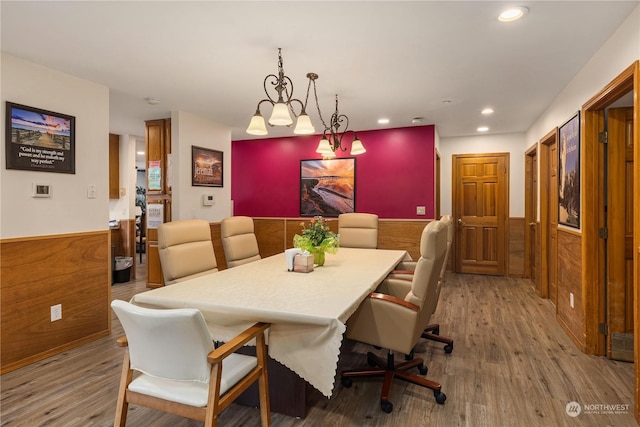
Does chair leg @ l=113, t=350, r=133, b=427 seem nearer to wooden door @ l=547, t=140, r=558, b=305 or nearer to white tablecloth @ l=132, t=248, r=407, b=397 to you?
white tablecloth @ l=132, t=248, r=407, b=397

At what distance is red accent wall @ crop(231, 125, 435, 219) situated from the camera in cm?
538

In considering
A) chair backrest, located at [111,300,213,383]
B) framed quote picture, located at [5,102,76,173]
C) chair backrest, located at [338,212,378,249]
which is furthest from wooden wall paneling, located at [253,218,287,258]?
chair backrest, located at [111,300,213,383]

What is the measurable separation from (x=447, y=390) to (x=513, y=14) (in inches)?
92.5

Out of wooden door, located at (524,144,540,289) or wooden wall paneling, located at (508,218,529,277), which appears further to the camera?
wooden wall paneling, located at (508,218,529,277)

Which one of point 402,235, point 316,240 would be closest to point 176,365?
point 316,240

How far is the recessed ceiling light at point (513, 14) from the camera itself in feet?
6.89

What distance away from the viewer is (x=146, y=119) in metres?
4.96

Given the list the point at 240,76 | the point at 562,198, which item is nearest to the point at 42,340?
the point at 240,76

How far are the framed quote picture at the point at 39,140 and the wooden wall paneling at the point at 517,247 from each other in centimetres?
599

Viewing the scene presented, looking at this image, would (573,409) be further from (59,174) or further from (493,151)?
(493,151)

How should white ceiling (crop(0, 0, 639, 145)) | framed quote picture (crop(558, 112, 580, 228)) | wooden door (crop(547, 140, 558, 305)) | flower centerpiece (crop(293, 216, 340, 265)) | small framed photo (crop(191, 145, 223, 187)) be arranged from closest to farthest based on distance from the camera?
white ceiling (crop(0, 0, 639, 145))
flower centerpiece (crop(293, 216, 340, 265))
framed quote picture (crop(558, 112, 580, 228))
wooden door (crop(547, 140, 558, 305))
small framed photo (crop(191, 145, 223, 187))

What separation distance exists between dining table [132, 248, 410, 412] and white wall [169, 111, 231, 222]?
236cm

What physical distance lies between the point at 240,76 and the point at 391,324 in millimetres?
2438

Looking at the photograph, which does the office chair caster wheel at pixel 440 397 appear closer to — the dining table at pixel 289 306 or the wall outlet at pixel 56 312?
the dining table at pixel 289 306
